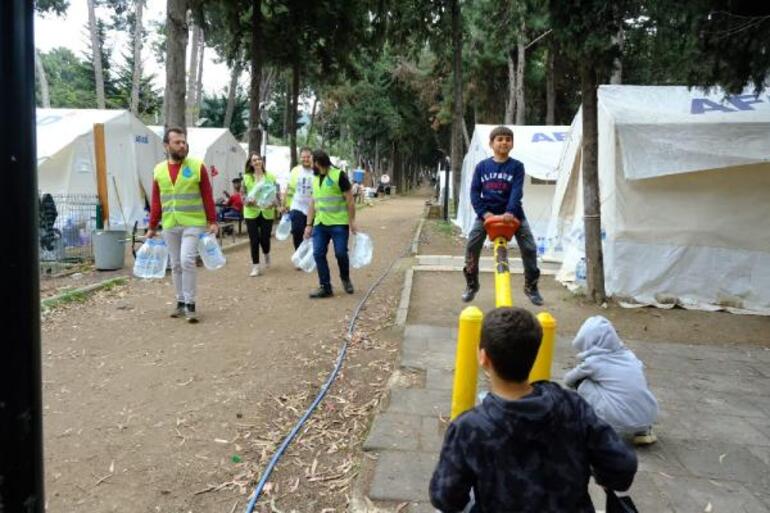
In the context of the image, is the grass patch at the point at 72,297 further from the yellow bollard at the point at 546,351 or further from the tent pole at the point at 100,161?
the yellow bollard at the point at 546,351

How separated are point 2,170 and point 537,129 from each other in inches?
547

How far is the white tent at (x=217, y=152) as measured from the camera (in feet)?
62.1

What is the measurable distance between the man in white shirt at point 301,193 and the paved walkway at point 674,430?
12.6ft

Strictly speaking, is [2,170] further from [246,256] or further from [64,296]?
[246,256]

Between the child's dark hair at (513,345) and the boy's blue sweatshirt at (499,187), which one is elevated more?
the boy's blue sweatshirt at (499,187)

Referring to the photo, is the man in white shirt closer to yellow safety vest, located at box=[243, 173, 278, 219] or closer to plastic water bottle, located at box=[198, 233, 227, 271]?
yellow safety vest, located at box=[243, 173, 278, 219]

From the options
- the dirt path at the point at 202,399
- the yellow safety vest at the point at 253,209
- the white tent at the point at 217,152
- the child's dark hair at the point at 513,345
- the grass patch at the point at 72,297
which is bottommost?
the dirt path at the point at 202,399

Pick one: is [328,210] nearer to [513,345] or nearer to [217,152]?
[513,345]

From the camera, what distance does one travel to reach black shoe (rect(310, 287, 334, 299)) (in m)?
8.16

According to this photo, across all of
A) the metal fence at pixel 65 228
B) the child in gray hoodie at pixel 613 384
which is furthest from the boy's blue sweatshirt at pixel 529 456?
the metal fence at pixel 65 228

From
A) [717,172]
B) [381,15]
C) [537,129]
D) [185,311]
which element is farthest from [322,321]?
[381,15]

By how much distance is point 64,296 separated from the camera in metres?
7.73

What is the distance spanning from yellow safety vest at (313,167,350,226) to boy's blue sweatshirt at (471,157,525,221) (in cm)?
276

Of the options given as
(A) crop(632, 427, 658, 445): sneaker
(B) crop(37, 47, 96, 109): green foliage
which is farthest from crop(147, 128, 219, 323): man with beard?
(B) crop(37, 47, 96, 109): green foliage
